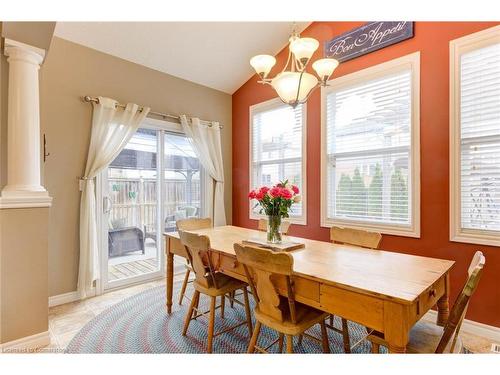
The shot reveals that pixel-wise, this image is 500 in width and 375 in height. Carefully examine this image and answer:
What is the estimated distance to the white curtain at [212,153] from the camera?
12.8ft

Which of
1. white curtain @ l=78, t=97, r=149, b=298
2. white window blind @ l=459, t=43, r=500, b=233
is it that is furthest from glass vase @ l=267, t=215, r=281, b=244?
white curtain @ l=78, t=97, r=149, b=298

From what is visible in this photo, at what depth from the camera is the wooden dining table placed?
1.18 metres

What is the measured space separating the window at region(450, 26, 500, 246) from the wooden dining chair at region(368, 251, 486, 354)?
3.39ft

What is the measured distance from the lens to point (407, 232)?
8.63 ft

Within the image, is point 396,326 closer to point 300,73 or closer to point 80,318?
point 300,73

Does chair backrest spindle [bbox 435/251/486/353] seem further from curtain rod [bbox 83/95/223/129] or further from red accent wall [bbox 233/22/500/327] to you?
curtain rod [bbox 83/95/223/129]

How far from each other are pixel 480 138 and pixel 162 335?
313cm

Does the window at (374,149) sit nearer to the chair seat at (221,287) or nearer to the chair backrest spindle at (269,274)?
the chair seat at (221,287)

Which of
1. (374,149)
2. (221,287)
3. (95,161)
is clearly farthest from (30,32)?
(374,149)

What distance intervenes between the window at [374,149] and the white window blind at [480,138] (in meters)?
0.35
